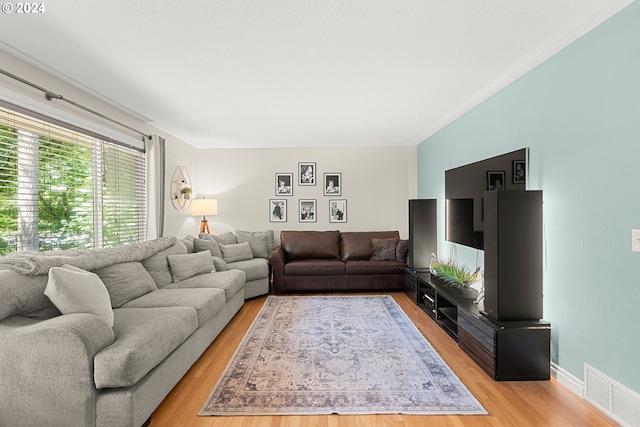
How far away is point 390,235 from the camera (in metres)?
6.02

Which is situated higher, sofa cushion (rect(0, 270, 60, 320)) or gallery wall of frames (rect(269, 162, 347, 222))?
gallery wall of frames (rect(269, 162, 347, 222))

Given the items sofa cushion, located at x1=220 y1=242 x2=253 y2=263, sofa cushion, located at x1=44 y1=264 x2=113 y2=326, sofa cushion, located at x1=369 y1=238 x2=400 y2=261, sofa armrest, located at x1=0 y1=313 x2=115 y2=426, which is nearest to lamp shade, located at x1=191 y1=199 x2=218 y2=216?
sofa cushion, located at x1=220 y1=242 x2=253 y2=263

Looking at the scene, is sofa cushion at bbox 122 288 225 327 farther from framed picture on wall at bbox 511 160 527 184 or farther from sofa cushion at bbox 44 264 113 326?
framed picture on wall at bbox 511 160 527 184

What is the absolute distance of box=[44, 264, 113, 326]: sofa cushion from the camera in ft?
7.17

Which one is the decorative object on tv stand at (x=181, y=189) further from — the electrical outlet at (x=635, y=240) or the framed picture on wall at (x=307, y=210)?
the electrical outlet at (x=635, y=240)

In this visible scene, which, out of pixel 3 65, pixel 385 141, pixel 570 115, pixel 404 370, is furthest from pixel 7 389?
pixel 385 141

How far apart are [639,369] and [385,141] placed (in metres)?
4.57

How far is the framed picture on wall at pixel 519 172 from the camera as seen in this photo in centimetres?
296

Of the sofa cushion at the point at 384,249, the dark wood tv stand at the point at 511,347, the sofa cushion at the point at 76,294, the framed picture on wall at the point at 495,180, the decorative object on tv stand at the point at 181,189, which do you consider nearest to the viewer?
the sofa cushion at the point at 76,294

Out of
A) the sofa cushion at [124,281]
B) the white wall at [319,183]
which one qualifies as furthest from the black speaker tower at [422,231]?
the sofa cushion at [124,281]

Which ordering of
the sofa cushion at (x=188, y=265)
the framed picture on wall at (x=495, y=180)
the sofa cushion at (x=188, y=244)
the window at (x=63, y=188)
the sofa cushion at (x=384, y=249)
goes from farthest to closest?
the sofa cushion at (x=384, y=249) → the sofa cushion at (x=188, y=244) → the sofa cushion at (x=188, y=265) → the framed picture on wall at (x=495, y=180) → the window at (x=63, y=188)

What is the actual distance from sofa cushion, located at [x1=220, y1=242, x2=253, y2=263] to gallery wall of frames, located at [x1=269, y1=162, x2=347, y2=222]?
1.05 m

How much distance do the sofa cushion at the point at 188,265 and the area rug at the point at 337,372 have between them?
0.87 m

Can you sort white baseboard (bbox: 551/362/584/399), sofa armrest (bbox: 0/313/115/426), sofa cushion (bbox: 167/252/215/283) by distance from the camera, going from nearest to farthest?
sofa armrest (bbox: 0/313/115/426)
white baseboard (bbox: 551/362/584/399)
sofa cushion (bbox: 167/252/215/283)
